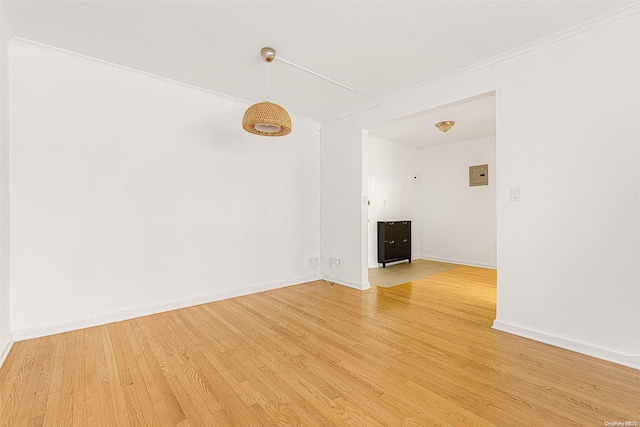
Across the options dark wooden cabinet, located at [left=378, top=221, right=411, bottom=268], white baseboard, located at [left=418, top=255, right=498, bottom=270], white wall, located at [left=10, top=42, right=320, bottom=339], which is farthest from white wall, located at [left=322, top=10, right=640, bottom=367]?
white baseboard, located at [left=418, top=255, right=498, bottom=270]

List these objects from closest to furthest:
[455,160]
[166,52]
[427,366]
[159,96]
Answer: [427,366] → [166,52] → [159,96] → [455,160]

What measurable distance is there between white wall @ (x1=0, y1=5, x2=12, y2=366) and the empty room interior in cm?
4

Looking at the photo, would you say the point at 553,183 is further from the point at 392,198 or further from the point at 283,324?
the point at 392,198

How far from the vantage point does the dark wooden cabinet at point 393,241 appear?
5.65 meters

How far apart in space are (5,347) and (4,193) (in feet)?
3.91

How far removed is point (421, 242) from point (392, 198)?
145 cm

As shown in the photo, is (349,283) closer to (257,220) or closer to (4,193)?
(257,220)

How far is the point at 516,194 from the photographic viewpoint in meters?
2.61

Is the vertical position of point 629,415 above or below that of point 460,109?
below

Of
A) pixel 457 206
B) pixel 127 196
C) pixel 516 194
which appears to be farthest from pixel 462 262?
pixel 127 196

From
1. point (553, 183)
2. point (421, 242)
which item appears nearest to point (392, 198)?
point (421, 242)

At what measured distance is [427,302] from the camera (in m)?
3.46

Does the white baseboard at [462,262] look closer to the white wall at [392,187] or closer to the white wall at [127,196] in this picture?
the white wall at [392,187]

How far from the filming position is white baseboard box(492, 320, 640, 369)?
204 cm
